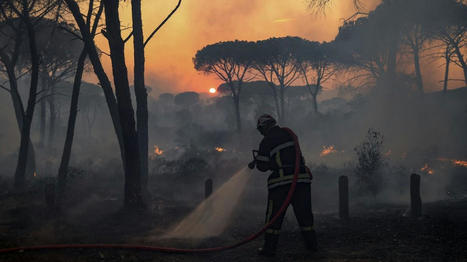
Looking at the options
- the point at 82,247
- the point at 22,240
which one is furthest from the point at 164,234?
the point at 22,240

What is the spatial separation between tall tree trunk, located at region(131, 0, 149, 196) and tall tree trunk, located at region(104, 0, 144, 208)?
2.21 meters

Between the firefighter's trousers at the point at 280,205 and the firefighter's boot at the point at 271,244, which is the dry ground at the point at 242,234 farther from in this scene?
the firefighter's trousers at the point at 280,205

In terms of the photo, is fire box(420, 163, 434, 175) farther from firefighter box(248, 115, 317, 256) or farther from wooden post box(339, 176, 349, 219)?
firefighter box(248, 115, 317, 256)

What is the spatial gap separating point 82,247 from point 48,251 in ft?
1.49

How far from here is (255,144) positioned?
76.9ft

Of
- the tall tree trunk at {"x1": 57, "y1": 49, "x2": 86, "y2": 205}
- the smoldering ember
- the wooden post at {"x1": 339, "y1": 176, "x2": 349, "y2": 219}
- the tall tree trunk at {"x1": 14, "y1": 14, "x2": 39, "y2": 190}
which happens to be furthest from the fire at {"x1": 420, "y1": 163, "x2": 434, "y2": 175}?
the tall tree trunk at {"x1": 14, "y1": 14, "x2": 39, "y2": 190}

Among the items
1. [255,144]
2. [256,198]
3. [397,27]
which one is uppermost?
[397,27]

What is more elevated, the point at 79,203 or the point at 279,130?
the point at 279,130

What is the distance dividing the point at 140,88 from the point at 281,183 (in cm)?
683

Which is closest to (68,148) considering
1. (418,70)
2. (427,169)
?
(427,169)

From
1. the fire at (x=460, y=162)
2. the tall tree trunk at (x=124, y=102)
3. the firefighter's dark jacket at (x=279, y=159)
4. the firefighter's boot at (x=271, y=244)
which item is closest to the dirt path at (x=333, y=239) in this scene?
the firefighter's boot at (x=271, y=244)

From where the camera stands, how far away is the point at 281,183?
5.03 m

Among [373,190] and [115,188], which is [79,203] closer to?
[115,188]

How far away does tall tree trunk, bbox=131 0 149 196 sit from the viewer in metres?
10.4
